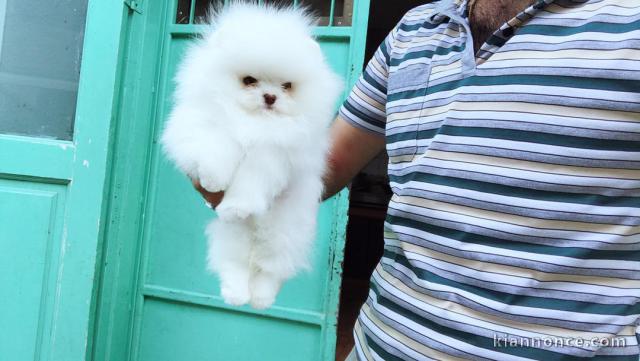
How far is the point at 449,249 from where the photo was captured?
0.72 m

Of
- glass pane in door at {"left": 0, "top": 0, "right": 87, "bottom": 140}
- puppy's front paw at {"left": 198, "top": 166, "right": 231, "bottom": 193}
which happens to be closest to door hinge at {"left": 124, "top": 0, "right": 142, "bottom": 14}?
glass pane in door at {"left": 0, "top": 0, "right": 87, "bottom": 140}

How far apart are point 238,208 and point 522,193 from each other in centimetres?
45

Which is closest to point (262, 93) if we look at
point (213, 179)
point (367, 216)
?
point (213, 179)

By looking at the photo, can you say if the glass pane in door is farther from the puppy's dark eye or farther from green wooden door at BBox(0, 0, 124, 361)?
the puppy's dark eye

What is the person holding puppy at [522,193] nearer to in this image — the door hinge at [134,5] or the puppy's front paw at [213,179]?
the puppy's front paw at [213,179]

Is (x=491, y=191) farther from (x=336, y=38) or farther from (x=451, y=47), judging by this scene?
(x=336, y=38)

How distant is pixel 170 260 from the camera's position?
177 cm

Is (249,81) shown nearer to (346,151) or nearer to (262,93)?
(262,93)

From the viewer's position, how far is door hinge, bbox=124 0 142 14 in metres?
1.56

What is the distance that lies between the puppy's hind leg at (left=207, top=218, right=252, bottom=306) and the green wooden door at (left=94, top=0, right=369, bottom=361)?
2.27 ft

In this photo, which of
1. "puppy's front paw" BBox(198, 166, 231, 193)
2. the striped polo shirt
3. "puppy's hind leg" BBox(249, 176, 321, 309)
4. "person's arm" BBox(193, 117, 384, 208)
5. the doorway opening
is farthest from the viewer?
the doorway opening

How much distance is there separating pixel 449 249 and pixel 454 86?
266 mm

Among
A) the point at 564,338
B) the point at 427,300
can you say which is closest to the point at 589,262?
the point at 564,338

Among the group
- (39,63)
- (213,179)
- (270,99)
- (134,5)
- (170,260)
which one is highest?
(134,5)
